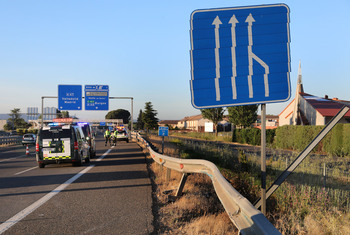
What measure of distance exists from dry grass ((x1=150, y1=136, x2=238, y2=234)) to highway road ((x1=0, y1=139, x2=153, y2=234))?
1.03 ft

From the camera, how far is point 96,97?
1474 inches

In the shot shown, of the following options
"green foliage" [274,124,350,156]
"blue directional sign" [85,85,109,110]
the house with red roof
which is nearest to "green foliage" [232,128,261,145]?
"green foliage" [274,124,350,156]

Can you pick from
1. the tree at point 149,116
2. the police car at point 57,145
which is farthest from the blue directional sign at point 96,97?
the tree at point 149,116

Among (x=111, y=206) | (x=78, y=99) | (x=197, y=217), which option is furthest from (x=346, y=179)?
(x=78, y=99)

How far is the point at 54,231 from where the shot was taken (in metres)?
5.16

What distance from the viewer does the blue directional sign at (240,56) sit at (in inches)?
169

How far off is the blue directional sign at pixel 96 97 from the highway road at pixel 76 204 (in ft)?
86.2

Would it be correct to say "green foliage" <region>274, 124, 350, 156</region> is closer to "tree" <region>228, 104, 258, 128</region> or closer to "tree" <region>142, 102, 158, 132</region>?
"tree" <region>228, 104, 258, 128</region>

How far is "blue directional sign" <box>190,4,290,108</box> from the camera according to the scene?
169 inches

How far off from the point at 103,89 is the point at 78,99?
3.35 meters

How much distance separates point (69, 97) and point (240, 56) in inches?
A: 1320

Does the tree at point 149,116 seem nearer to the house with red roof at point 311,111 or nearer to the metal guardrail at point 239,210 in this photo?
the house with red roof at point 311,111

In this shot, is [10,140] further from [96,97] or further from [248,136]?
[248,136]

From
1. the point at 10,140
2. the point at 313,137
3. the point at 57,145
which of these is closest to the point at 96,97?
the point at 10,140
